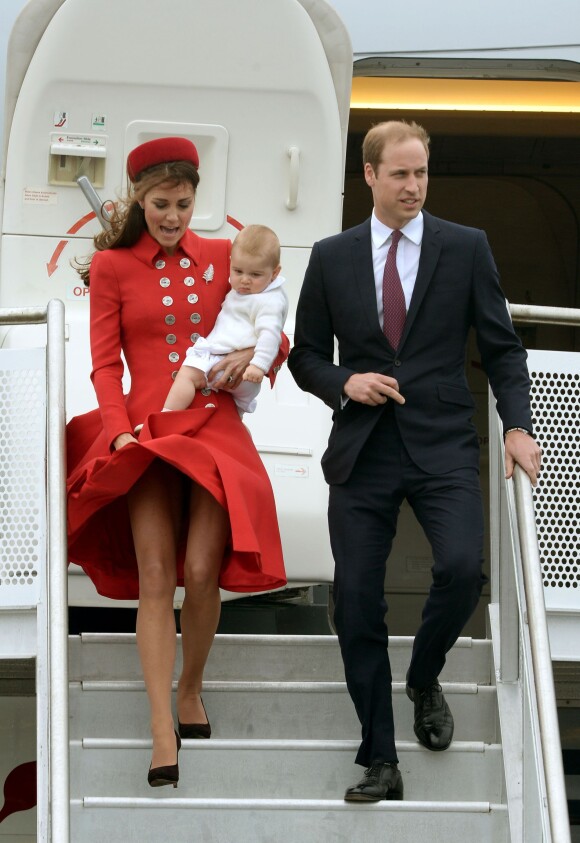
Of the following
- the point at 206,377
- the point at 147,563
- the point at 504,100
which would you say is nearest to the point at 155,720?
the point at 147,563

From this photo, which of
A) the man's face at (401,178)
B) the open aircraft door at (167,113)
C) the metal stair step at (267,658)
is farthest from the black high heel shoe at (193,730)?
the open aircraft door at (167,113)

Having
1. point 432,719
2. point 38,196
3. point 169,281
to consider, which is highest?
point 38,196

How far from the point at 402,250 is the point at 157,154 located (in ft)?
2.09

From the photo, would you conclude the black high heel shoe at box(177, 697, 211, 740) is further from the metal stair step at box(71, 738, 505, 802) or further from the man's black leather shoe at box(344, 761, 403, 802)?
the man's black leather shoe at box(344, 761, 403, 802)

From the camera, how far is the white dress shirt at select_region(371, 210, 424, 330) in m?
3.62

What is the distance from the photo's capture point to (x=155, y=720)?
338 centimetres

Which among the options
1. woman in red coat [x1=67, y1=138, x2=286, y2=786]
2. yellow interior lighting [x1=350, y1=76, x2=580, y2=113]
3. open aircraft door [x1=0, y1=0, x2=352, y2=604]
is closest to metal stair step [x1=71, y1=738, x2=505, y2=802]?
woman in red coat [x1=67, y1=138, x2=286, y2=786]

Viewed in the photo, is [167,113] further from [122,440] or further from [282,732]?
[282,732]

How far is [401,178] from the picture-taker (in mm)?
3514

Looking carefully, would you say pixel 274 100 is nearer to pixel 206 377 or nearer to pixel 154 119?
pixel 154 119

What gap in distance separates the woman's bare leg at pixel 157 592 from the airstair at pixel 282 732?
0.20 m

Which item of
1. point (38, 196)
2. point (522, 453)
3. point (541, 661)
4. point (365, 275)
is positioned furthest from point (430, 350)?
point (38, 196)

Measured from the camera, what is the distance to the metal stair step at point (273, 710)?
12.6ft

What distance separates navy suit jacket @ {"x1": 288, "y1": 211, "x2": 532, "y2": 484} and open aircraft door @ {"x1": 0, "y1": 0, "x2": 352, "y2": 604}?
1.30 m
